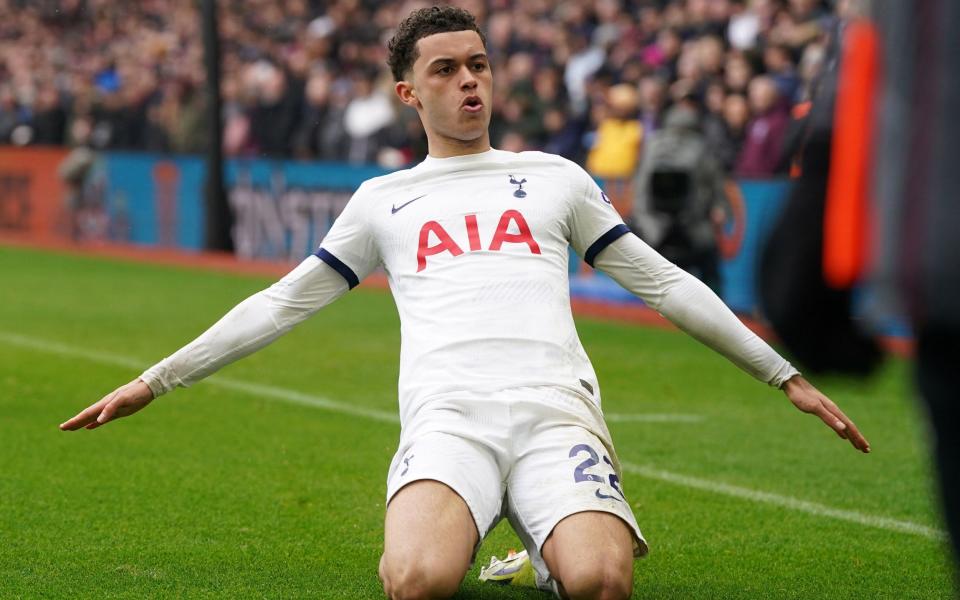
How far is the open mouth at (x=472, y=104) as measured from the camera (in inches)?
187

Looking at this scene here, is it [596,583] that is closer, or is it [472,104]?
A: [596,583]

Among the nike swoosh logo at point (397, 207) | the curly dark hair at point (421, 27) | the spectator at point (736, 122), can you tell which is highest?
the curly dark hair at point (421, 27)

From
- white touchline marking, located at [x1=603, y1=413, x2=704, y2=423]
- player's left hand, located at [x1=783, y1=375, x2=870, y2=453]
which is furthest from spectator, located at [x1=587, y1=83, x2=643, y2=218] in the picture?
player's left hand, located at [x1=783, y1=375, x2=870, y2=453]

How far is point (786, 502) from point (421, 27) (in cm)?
293

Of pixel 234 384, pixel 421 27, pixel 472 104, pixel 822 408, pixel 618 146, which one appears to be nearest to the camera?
pixel 822 408

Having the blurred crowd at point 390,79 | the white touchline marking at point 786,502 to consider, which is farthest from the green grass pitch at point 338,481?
the blurred crowd at point 390,79

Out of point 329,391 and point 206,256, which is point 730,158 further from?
point 206,256

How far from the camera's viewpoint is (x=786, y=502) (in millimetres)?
6703

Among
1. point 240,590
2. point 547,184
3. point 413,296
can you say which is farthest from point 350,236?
point 240,590

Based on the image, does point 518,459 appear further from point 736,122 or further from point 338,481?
point 736,122

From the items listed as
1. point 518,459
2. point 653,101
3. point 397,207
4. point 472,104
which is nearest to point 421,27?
point 472,104

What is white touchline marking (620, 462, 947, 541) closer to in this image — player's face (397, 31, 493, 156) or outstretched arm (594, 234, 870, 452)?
outstretched arm (594, 234, 870, 452)

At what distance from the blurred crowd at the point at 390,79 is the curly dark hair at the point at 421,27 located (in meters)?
4.97

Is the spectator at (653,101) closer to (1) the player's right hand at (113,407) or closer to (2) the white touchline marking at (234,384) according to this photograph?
(2) the white touchline marking at (234,384)
